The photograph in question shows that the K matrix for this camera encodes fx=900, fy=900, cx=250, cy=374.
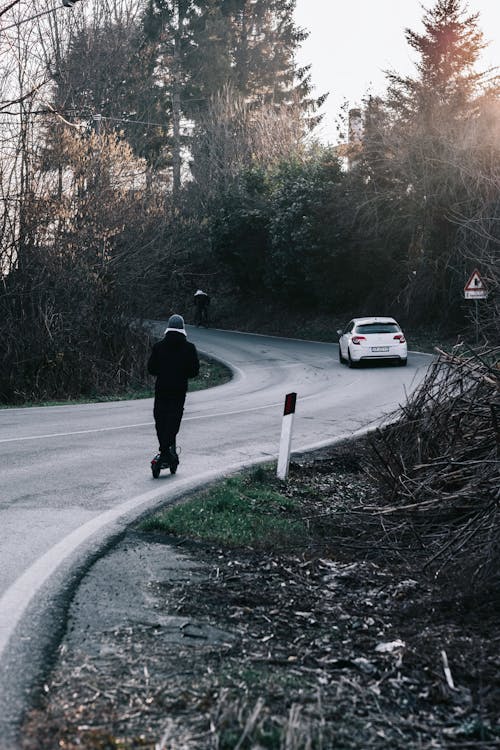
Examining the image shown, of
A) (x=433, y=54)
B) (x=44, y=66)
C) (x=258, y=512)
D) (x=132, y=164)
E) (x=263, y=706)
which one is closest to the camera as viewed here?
(x=263, y=706)

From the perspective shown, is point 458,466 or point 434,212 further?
point 434,212

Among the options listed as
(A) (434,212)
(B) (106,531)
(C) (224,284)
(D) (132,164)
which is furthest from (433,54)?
(B) (106,531)

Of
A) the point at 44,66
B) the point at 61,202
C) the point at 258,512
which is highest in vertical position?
the point at 44,66

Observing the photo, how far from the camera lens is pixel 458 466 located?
7.56m

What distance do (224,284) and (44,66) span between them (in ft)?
111

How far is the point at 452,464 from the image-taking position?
23.9ft

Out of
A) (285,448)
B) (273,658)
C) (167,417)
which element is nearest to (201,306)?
(167,417)

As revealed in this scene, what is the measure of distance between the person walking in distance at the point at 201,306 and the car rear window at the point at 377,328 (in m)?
19.7

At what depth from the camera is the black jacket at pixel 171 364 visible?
33.4 ft

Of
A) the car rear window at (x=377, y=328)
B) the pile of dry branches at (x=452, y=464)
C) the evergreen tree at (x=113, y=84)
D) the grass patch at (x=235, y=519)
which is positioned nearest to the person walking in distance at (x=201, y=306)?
the evergreen tree at (x=113, y=84)

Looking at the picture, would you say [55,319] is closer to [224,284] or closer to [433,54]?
[433,54]

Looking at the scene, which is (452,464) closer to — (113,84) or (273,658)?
(273,658)

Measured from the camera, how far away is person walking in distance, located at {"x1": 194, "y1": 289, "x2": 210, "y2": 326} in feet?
158

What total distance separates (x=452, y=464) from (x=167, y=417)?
383cm
